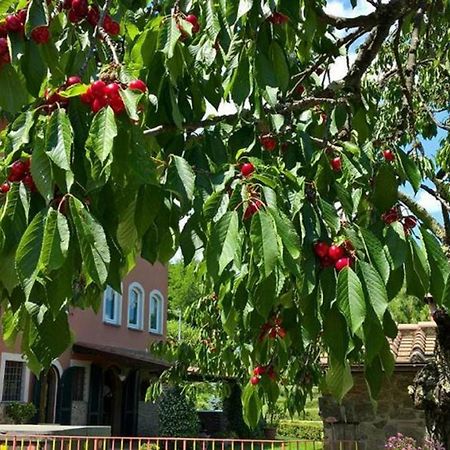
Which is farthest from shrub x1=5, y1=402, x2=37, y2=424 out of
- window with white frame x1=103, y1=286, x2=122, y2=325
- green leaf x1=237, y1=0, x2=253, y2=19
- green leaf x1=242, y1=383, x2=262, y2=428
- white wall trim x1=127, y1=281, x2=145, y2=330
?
green leaf x1=237, y1=0, x2=253, y2=19

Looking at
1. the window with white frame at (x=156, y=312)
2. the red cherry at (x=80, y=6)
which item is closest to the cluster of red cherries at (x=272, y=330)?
the red cherry at (x=80, y=6)

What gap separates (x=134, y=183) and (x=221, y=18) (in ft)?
3.40

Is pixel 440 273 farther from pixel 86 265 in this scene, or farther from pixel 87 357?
pixel 87 357

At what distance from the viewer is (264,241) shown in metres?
1.67

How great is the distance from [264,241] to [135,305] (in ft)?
70.8

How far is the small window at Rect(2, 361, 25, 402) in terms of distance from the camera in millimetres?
16891

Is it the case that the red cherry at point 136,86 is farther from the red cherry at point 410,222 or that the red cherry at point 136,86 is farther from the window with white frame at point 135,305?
the window with white frame at point 135,305

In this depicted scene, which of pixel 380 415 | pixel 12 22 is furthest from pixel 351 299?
pixel 380 415

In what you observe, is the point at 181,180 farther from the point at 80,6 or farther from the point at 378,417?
the point at 378,417

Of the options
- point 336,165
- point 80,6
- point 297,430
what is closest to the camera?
point 80,6

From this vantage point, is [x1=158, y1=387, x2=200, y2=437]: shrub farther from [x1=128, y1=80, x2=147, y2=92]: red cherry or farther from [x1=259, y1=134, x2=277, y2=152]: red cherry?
[x1=128, y1=80, x2=147, y2=92]: red cherry

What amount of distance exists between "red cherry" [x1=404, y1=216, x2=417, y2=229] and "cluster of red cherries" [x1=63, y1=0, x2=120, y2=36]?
1.14m

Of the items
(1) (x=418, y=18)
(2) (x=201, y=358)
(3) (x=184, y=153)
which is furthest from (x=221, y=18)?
(2) (x=201, y=358)

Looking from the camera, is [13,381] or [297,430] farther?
[297,430]
